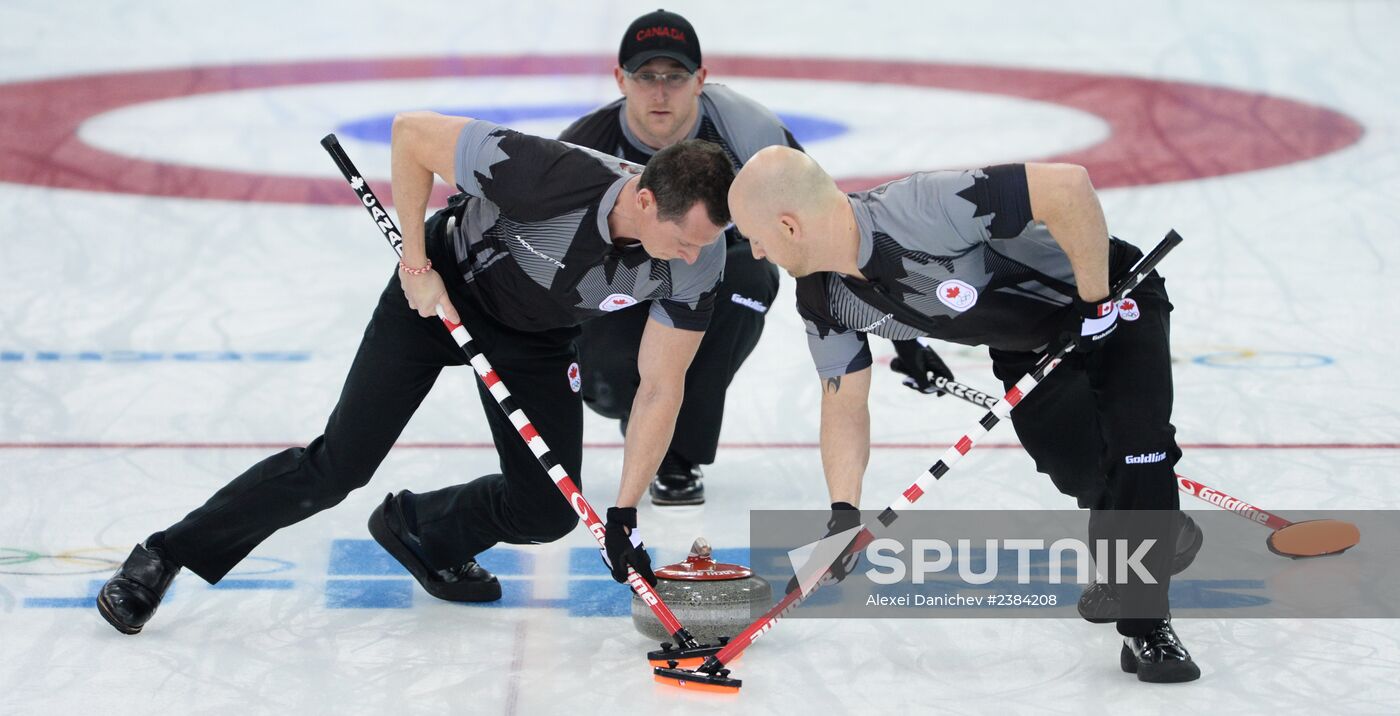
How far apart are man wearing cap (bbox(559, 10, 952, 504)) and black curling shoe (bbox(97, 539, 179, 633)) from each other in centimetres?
134

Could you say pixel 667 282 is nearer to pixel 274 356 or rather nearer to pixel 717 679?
pixel 717 679

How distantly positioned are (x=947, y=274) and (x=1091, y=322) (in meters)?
0.29

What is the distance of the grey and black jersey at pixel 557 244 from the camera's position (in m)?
3.36

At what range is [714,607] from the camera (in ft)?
11.1

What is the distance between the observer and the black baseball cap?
4.30m

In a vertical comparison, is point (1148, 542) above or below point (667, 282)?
below

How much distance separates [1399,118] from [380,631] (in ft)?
21.8

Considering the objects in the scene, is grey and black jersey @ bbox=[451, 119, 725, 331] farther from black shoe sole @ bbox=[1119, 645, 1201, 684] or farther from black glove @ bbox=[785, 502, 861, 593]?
black shoe sole @ bbox=[1119, 645, 1201, 684]

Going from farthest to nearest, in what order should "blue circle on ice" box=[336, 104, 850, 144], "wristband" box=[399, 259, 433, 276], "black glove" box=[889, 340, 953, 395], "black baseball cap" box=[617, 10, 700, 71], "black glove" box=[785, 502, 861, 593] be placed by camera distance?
"blue circle on ice" box=[336, 104, 850, 144]
"black baseball cap" box=[617, 10, 700, 71]
"black glove" box=[889, 340, 953, 395]
"wristband" box=[399, 259, 433, 276]
"black glove" box=[785, 502, 861, 593]

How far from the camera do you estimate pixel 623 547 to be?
329cm

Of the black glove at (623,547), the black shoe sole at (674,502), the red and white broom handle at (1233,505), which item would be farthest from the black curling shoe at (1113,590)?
the black shoe sole at (674,502)

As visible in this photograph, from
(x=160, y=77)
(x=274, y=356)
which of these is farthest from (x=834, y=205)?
(x=160, y=77)

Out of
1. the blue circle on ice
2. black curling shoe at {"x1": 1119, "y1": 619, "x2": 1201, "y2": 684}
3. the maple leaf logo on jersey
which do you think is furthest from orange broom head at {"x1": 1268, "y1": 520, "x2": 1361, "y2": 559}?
the blue circle on ice

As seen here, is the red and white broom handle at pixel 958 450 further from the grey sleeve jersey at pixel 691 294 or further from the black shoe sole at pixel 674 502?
the black shoe sole at pixel 674 502
